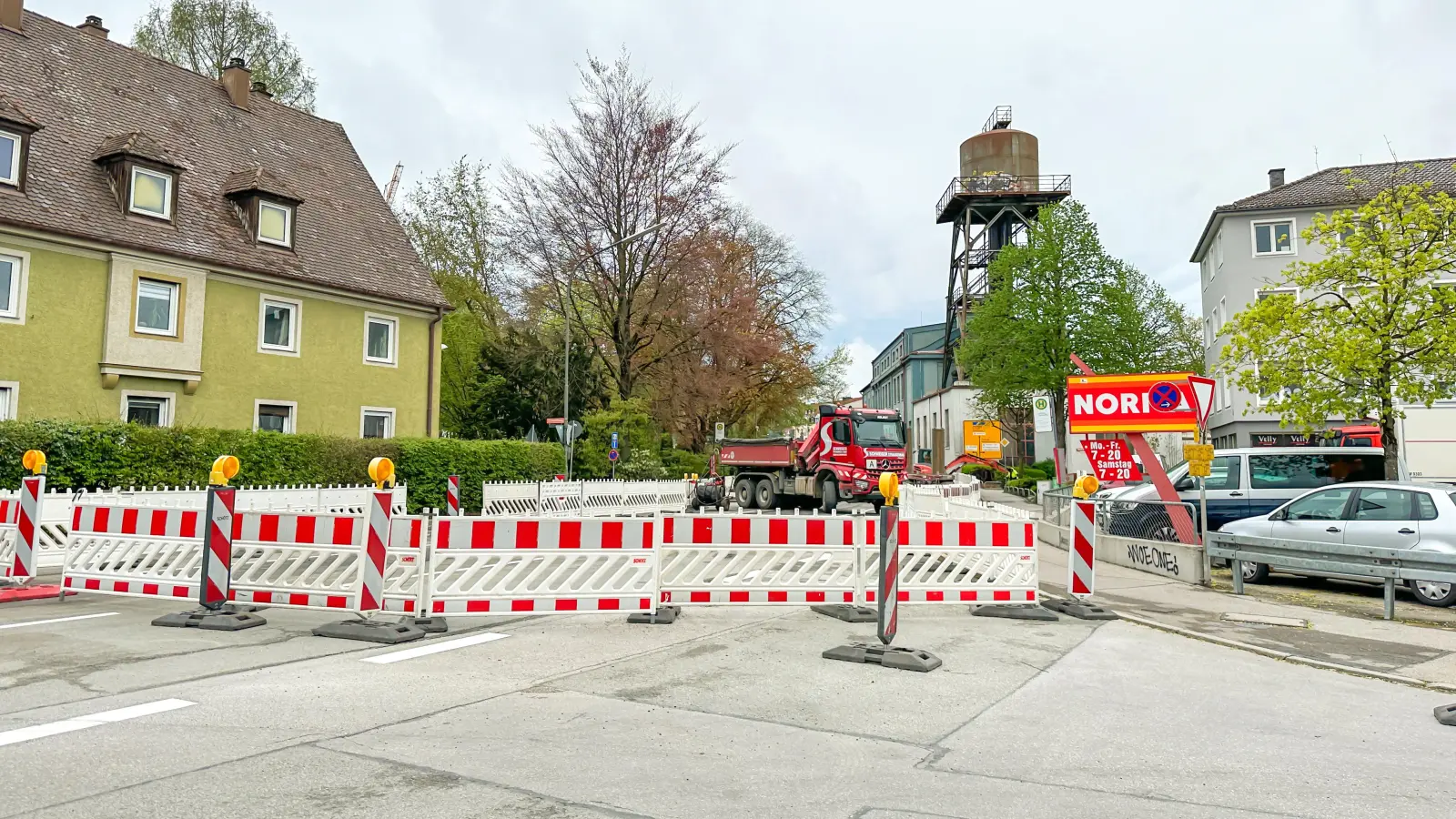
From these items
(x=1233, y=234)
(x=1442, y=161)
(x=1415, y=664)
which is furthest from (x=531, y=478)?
(x=1442, y=161)

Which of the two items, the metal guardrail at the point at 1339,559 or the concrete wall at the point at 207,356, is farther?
the concrete wall at the point at 207,356

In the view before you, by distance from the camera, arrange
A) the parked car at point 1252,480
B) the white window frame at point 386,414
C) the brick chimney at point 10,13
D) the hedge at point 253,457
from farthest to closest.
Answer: the white window frame at point 386,414, the brick chimney at point 10,13, the parked car at point 1252,480, the hedge at point 253,457

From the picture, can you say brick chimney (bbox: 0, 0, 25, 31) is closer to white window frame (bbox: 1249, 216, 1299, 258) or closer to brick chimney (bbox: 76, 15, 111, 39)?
brick chimney (bbox: 76, 15, 111, 39)

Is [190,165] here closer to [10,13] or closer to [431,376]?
[10,13]

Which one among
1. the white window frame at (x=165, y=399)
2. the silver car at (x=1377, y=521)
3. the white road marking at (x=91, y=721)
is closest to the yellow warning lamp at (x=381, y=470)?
the white road marking at (x=91, y=721)

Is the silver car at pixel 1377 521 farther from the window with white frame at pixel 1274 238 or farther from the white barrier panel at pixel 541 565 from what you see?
the window with white frame at pixel 1274 238

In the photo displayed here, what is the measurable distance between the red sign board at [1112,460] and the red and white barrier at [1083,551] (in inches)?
612

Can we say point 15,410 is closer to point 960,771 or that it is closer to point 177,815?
point 177,815

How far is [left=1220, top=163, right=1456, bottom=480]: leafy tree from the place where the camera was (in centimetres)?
1891

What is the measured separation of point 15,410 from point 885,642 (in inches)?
774

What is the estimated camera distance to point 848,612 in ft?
31.6

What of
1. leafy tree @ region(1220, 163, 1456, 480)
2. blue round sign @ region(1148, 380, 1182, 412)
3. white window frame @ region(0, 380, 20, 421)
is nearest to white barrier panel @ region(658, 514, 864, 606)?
blue round sign @ region(1148, 380, 1182, 412)

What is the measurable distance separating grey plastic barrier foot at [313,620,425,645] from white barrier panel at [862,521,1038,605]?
14.8ft

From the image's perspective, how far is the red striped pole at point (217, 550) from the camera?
341 inches
